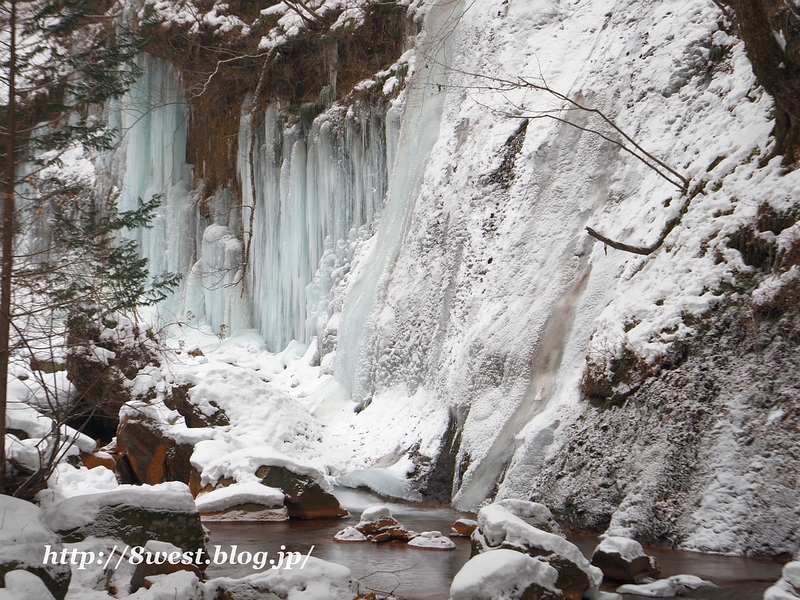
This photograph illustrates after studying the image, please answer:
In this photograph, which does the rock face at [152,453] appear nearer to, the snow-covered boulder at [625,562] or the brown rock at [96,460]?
the brown rock at [96,460]

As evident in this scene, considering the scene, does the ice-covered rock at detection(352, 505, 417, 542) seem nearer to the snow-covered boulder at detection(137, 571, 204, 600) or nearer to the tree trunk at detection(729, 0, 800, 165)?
the snow-covered boulder at detection(137, 571, 204, 600)

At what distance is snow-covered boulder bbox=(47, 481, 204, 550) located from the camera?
5.19 m

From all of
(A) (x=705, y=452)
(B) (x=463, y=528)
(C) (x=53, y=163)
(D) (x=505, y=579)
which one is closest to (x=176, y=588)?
(D) (x=505, y=579)

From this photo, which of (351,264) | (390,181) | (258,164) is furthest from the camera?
(258,164)

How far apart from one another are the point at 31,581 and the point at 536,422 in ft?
18.1

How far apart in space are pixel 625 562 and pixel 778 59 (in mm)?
4569

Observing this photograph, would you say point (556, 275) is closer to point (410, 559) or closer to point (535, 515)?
point (535, 515)

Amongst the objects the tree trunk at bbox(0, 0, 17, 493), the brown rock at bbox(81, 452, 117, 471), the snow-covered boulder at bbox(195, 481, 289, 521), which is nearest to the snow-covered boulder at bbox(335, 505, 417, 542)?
the snow-covered boulder at bbox(195, 481, 289, 521)

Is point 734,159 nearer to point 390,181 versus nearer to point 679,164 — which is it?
point 679,164

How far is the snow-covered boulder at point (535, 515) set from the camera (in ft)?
20.5

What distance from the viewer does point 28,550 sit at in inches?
170

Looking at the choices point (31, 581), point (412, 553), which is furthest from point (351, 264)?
point (31, 581)

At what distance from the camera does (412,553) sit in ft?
22.0

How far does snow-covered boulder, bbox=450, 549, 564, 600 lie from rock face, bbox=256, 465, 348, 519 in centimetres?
470
